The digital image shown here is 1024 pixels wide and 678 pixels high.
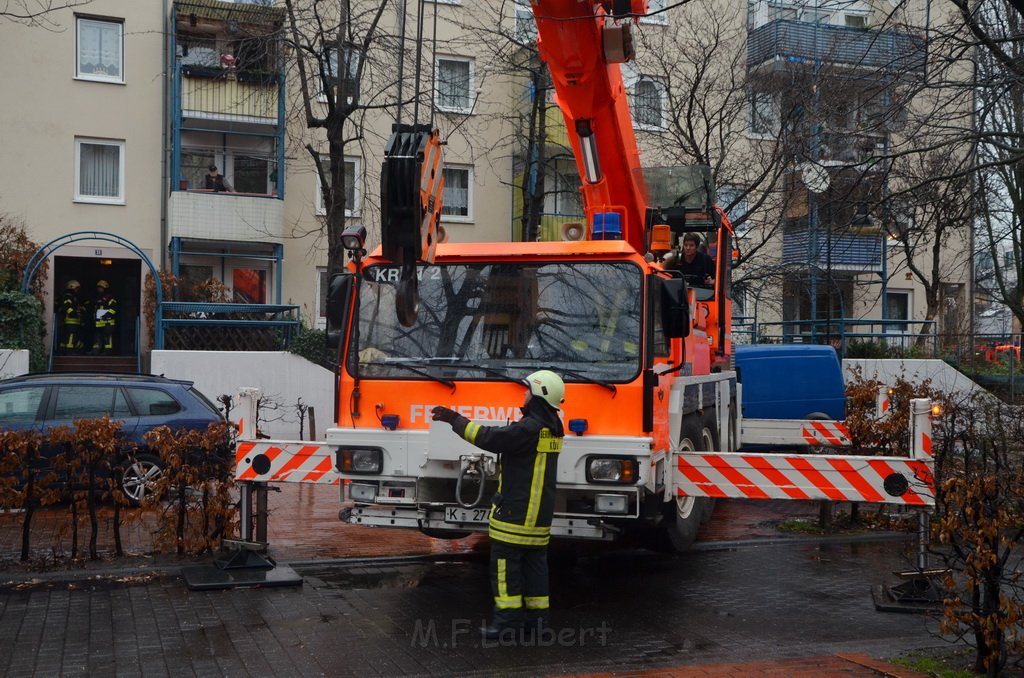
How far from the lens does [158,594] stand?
7898 mm

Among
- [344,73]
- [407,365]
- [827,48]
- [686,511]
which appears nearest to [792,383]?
[686,511]

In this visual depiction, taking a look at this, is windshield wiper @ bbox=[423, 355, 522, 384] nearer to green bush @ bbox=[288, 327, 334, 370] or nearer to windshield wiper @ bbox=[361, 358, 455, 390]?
windshield wiper @ bbox=[361, 358, 455, 390]

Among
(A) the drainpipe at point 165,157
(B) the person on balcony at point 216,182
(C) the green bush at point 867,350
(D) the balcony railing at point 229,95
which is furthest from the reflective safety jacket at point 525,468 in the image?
(A) the drainpipe at point 165,157

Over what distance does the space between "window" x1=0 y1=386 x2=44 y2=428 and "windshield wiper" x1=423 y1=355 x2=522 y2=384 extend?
21.0ft

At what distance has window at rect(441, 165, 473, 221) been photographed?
2680 centimetres

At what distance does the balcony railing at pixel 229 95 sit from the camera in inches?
917

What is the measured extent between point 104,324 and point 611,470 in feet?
56.2

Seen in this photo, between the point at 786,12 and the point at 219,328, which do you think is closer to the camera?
the point at 786,12

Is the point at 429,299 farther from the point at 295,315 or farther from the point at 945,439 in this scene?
the point at 295,315

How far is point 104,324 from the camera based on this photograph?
2172 cm

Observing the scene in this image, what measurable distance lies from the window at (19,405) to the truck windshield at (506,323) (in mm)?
5901

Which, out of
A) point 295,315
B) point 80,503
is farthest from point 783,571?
point 295,315

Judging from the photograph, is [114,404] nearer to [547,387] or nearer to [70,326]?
[547,387]

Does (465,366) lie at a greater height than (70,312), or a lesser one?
lesser
